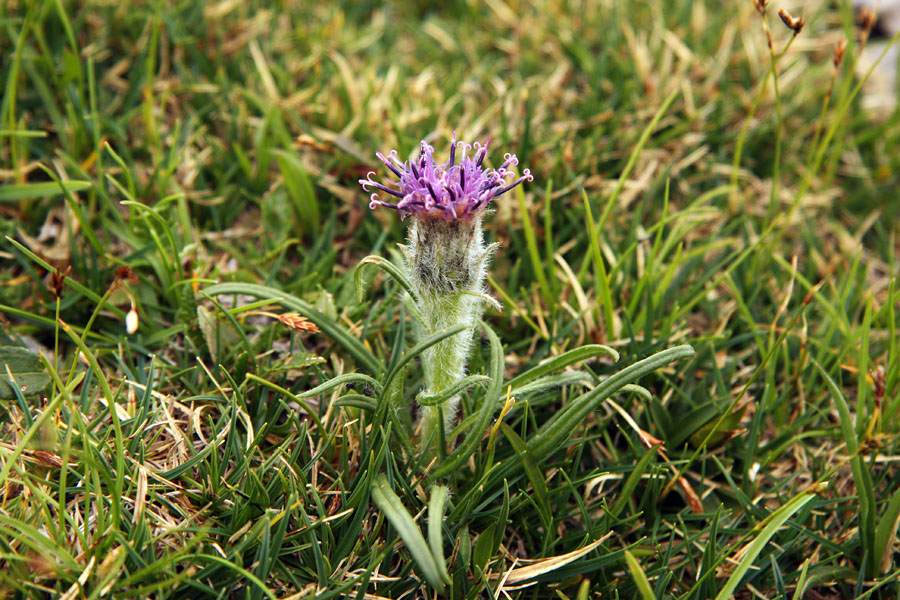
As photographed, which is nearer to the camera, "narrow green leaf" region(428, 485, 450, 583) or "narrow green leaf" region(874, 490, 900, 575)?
"narrow green leaf" region(428, 485, 450, 583)

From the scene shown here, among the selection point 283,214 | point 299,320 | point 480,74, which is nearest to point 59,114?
point 283,214

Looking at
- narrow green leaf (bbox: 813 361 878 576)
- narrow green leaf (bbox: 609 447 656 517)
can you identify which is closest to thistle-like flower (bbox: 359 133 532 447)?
narrow green leaf (bbox: 609 447 656 517)

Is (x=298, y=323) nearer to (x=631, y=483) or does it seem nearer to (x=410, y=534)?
(x=410, y=534)

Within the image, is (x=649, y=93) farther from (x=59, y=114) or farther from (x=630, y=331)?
(x=59, y=114)

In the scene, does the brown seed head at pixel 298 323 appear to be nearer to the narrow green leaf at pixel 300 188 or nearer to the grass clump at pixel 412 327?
the grass clump at pixel 412 327

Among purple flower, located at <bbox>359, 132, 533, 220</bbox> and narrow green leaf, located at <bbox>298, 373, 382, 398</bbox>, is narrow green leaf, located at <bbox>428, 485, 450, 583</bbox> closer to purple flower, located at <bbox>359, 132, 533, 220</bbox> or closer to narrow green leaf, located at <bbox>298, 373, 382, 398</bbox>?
narrow green leaf, located at <bbox>298, 373, 382, 398</bbox>

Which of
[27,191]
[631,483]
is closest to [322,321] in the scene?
[631,483]
